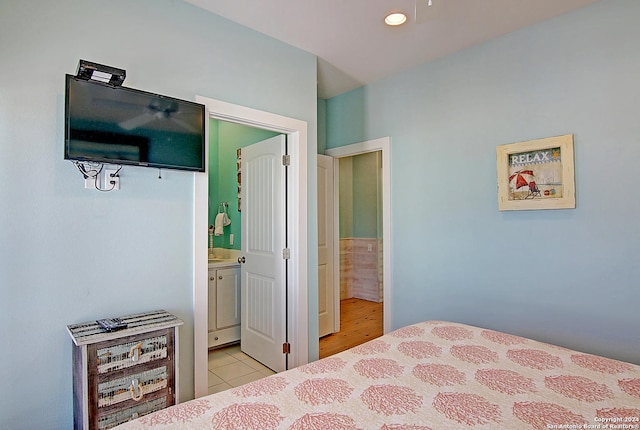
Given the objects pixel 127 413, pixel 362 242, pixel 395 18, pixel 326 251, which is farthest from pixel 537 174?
pixel 362 242

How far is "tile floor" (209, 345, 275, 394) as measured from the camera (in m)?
2.87

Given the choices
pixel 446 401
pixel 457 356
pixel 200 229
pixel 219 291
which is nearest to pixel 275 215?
pixel 200 229

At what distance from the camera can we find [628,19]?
2186mm

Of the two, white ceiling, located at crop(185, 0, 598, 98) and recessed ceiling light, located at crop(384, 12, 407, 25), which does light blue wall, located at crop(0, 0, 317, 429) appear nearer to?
white ceiling, located at crop(185, 0, 598, 98)

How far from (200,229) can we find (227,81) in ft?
3.43

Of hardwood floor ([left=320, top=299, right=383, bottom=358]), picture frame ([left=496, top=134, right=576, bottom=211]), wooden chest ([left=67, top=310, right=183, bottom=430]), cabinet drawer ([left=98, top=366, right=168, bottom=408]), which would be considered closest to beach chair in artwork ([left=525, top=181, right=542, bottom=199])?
picture frame ([left=496, top=134, right=576, bottom=211])

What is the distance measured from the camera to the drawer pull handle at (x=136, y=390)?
169 centimetres

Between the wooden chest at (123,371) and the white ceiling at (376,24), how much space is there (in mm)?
2012

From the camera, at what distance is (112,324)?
1737mm

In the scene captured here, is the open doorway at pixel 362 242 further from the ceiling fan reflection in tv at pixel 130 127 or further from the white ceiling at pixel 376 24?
the ceiling fan reflection in tv at pixel 130 127

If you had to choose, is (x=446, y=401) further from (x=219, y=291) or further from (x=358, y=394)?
(x=219, y=291)

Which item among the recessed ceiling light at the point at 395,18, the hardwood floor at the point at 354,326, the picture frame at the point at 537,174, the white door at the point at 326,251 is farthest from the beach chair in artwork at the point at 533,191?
the hardwood floor at the point at 354,326

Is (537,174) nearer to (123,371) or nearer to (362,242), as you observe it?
(123,371)

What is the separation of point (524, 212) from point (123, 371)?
8.87 ft
